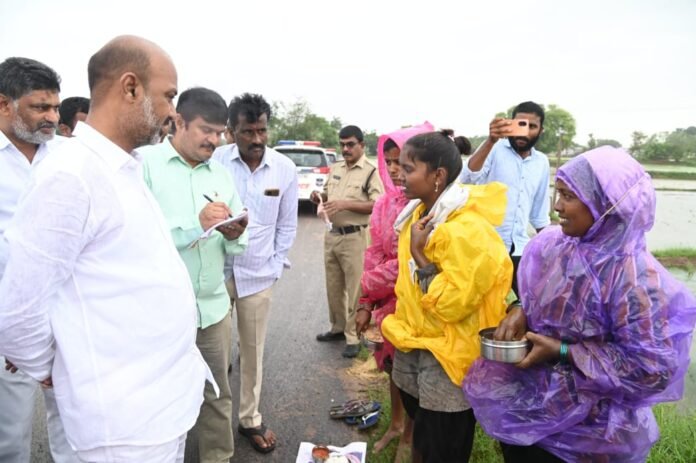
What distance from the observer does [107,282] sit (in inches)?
54.7

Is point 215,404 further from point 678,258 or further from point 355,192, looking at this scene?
point 678,258

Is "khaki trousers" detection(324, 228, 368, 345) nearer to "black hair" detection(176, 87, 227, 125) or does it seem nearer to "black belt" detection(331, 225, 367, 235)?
"black belt" detection(331, 225, 367, 235)

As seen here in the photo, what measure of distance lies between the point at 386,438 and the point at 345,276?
1986 mm

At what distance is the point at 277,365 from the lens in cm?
429

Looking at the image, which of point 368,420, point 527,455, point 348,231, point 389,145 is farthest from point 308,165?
point 527,455

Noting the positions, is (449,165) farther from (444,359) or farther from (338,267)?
(338,267)

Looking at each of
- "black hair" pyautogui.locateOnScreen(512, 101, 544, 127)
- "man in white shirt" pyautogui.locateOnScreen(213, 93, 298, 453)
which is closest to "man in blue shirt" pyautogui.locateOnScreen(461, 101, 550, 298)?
"black hair" pyautogui.locateOnScreen(512, 101, 544, 127)

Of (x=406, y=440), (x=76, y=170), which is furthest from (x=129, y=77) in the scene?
(x=406, y=440)

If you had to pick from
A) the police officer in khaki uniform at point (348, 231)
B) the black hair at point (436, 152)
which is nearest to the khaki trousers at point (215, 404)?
the black hair at point (436, 152)

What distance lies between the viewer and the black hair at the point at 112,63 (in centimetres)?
147

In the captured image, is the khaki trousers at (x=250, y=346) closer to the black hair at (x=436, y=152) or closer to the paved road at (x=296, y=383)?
the paved road at (x=296, y=383)

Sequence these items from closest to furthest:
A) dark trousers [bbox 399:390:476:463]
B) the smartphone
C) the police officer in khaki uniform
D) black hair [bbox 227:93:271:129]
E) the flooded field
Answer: dark trousers [bbox 399:390:476:463]
the smartphone
black hair [bbox 227:93:271:129]
the police officer in khaki uniform
the flooded field

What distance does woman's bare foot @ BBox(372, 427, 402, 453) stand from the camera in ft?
9.87

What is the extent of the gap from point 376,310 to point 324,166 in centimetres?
893
